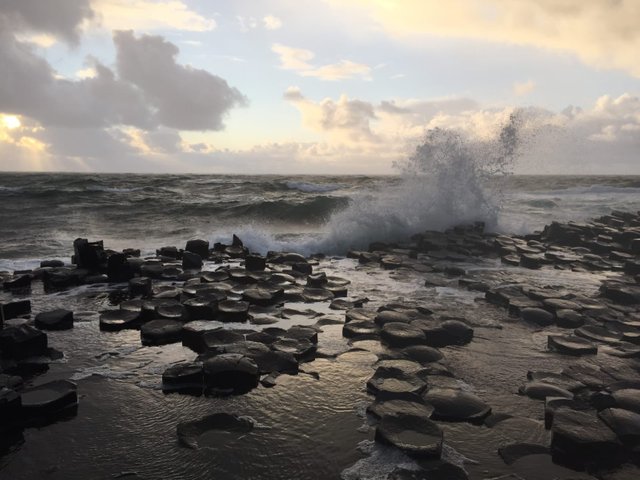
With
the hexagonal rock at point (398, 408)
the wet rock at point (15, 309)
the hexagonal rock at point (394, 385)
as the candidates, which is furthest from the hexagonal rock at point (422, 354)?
the wet rock at point (15, 309)

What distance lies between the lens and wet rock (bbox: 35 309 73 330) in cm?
579

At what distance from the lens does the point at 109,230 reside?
19.2 meters

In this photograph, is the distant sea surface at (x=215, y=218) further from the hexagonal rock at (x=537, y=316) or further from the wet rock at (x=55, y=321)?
the hexagonal rock at (x=537, y=316)

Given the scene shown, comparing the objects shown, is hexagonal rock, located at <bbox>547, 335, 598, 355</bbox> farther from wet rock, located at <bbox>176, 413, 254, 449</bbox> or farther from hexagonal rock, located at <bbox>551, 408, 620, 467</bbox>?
wet rock, located at <bbox>176, 413, 254, 449</bbox>

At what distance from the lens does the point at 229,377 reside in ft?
13.9

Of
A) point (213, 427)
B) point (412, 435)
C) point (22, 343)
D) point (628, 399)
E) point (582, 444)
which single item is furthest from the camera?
point (22, 343)

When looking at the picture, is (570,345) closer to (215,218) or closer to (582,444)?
(582,444)

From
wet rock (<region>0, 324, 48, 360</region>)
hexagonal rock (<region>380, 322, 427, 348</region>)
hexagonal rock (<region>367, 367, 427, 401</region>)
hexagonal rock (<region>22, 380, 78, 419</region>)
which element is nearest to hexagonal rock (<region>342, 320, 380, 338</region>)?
hexagonal rock (<region>380, 322, 427, 348</region>)

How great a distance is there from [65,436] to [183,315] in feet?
9.61

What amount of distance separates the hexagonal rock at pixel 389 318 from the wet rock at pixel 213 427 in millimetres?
2811

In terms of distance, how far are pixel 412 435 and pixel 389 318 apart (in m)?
2.70

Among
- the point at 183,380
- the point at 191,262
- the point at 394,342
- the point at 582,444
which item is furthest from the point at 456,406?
the point at 191,262

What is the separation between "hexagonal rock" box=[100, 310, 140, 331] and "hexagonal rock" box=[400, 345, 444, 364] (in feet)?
12.2

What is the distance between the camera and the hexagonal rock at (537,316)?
6520 millimetres
